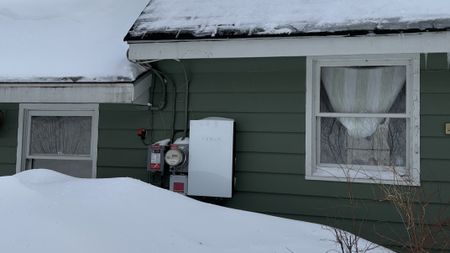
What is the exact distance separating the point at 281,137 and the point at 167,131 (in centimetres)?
133

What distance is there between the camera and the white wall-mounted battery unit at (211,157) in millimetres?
5207

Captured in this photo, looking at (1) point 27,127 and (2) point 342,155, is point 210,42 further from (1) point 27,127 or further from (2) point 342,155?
(1) point 27,127

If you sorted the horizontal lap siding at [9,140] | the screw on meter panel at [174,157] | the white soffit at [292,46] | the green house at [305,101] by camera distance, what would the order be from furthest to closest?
the horizontal lap siding at [9,140] < the screw on meter panel at [174,157] < the green house at [305,101] < the white soffit at [292,46]

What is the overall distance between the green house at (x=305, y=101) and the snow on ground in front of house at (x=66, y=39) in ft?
0.65

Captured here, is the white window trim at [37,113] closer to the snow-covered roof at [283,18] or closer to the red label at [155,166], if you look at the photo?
the red label at [155,166]

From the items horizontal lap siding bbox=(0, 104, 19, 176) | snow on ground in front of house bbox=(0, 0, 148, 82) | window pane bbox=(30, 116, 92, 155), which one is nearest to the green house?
snow on ground in front of house bbox=(0, 0, 148, 82)

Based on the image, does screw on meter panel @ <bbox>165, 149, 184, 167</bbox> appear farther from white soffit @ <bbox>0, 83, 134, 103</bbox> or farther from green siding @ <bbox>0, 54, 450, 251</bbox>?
white soffit @ <bbox>0, 83, 134, 103</bbox>

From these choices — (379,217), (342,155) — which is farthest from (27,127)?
(379,217)

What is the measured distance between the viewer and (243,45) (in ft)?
16.2

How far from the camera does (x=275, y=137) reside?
5273 mm

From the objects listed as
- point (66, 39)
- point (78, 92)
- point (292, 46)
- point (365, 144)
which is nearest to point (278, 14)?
point (292, 46)

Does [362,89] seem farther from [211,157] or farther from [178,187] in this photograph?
[178,187]

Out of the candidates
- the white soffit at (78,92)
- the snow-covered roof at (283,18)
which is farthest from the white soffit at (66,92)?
the snow-covered roof at (283,18)

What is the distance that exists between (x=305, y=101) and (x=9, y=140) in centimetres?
375
